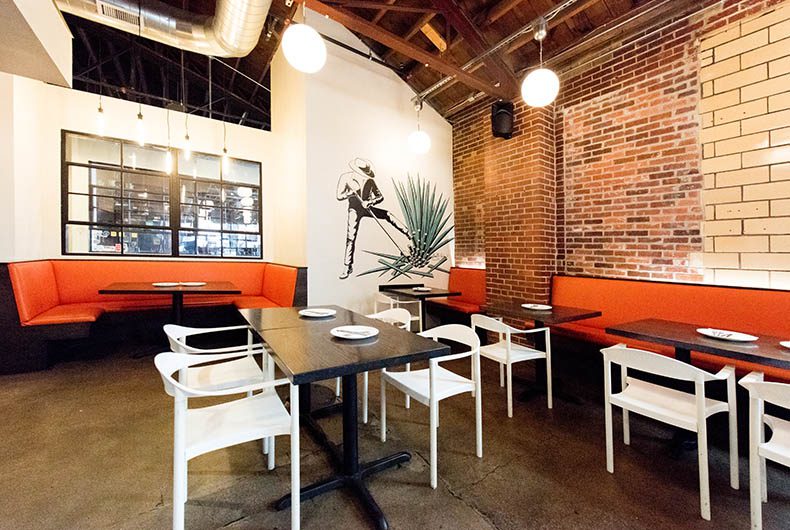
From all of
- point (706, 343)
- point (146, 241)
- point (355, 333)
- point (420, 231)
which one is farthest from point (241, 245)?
point (706, 343)

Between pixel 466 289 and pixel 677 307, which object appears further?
pixel 466 289

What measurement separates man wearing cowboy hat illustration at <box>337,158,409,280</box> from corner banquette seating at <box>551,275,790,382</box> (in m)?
2.60

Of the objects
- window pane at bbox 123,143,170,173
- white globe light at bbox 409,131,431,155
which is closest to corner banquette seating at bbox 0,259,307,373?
window pane at bbox 123,143,170,173

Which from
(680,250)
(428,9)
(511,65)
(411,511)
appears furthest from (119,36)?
(680,250)

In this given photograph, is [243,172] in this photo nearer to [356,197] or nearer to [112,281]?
[356,197]

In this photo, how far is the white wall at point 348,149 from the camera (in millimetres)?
4430

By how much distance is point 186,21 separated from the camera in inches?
132

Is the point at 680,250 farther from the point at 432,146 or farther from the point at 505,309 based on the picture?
the point at 432,146

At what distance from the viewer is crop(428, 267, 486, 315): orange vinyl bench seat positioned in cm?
476

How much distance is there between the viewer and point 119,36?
17.1 ft

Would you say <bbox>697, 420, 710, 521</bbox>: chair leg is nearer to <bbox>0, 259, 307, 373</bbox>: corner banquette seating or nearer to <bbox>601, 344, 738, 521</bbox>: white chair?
<bbox>601, 344, 738, 521</bbox>: white chair

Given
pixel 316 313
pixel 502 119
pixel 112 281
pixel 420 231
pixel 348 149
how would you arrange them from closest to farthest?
pixel 316 313 < pixel 502 119 < pixel 112 281 < pixel 348 149 < pixel 420 231

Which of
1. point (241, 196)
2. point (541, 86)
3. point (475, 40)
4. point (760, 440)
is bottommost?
point (760, 440)

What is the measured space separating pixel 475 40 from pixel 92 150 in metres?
5.04
